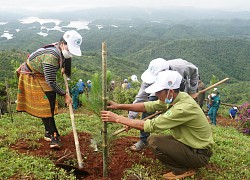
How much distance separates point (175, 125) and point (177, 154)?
41cm

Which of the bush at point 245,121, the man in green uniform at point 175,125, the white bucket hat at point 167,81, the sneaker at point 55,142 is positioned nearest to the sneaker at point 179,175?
the man in green uniform at point 175,125

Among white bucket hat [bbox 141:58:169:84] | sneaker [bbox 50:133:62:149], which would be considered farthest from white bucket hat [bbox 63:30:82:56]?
sneaker [bbox 50:133:62:149]

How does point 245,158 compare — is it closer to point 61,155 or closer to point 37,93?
point 61,155

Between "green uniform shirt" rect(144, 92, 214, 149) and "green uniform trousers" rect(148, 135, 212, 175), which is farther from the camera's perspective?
"green uniform trousers" rect(148, 135, 212, 175)

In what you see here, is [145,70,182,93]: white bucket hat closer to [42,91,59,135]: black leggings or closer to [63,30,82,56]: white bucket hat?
[63,30,82,56]: white bucket hat

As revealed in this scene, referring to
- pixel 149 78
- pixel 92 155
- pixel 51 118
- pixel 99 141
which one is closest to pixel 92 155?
pixel 92 155

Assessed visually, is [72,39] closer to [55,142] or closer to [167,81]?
[167,81]

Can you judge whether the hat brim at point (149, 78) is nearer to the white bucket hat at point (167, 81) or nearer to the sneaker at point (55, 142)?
the white bucket hat at point (167, 81)

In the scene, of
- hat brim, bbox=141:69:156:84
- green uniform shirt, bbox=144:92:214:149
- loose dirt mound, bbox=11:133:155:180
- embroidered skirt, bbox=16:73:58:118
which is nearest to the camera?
green uniform shirt, bbox=144:92:214:149

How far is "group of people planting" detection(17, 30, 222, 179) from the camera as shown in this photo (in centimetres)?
259

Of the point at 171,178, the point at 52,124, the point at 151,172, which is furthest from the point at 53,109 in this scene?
the point at 171,178

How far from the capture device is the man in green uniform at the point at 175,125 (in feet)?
8.44

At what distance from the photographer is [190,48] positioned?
6956 centimetres

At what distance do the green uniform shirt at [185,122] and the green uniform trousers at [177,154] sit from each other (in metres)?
0.07
